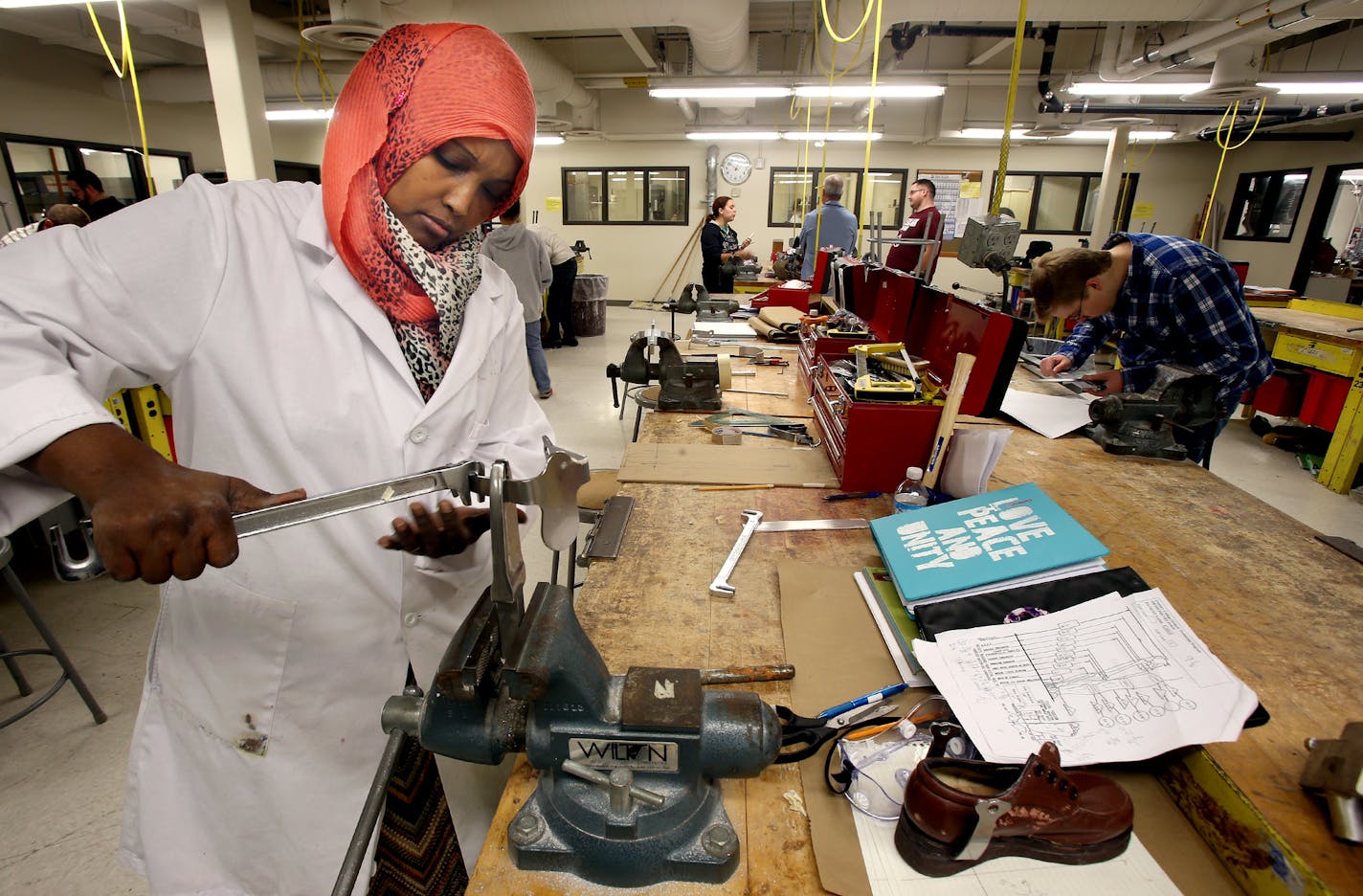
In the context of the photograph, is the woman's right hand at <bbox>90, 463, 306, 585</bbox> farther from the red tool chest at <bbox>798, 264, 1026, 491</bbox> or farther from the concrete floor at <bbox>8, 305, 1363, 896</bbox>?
the red tool chest at <bbox>798, 264, 1026, 491</bbox>

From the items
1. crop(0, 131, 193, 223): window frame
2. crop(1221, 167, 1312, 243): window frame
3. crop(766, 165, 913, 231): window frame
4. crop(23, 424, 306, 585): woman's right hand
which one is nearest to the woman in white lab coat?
crop(23, 424, 306, 585): woman's right hand

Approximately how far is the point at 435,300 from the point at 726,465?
3.08 ft

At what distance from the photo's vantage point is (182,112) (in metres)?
7.17

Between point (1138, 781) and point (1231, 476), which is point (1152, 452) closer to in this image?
point (1138, 781)

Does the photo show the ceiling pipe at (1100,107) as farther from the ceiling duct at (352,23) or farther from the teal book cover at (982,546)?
the teal book cover at (982,546)

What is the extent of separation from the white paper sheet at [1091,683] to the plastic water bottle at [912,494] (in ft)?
→ 1.56

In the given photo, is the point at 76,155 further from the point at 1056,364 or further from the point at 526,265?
the point at 1056,364

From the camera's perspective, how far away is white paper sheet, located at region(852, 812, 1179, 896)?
2.20 ft

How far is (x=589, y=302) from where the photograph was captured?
760 cm

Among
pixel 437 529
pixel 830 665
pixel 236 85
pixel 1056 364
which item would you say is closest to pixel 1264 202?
pixel 1056 364

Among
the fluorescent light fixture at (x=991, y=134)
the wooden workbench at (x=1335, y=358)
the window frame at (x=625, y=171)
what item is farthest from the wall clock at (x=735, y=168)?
the wooden workbench at (x=1335, y=358)

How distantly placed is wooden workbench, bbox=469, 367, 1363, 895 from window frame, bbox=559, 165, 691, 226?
8.62m

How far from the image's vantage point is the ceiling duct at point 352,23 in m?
3.48

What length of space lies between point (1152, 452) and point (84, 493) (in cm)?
229
